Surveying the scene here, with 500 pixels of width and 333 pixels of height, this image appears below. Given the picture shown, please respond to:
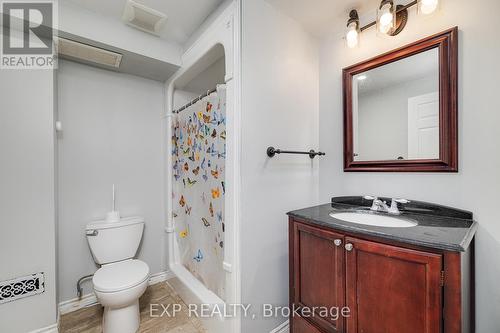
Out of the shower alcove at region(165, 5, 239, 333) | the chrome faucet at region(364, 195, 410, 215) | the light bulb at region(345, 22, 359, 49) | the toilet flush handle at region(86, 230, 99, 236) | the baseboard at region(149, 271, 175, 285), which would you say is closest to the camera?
the chrome faucet at region(364, 195, 410, 215)

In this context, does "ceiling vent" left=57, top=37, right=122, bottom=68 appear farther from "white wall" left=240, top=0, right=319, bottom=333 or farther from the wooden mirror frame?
the wooden mirror frame

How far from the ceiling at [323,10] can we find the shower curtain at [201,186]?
28.8 inches

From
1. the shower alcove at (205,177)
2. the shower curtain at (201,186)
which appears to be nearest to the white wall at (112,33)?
the shower alcove at (205,177)

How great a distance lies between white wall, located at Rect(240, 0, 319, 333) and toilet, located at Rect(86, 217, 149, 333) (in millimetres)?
828

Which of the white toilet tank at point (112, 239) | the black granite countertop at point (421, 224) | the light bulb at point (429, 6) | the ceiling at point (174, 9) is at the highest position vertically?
the ceiling at point (174, 9)

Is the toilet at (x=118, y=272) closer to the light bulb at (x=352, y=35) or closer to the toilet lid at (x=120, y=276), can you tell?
the toilet lid at (x=120, y=276)

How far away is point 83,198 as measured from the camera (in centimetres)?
186

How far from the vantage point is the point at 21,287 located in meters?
1.40

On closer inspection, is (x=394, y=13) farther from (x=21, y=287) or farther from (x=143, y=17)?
(x=21, y=287)

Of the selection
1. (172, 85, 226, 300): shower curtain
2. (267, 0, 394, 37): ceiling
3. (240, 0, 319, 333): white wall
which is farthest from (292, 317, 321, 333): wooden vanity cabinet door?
(267, 0, 394, 37): ceiling

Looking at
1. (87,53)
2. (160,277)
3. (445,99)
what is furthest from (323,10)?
(160,277)

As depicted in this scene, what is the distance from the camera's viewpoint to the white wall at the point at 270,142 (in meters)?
1.34

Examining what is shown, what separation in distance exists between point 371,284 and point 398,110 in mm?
1064

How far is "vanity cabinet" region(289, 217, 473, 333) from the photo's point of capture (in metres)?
0.77
